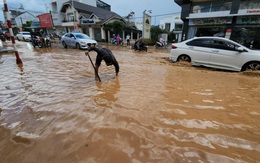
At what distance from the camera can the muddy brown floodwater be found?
1551 mm

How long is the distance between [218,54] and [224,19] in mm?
11156

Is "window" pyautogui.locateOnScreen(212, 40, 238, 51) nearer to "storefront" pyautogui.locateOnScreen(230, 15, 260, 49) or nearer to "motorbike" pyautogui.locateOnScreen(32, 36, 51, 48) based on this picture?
"storefront" pyautogui.locateOnScreen(230, 15, 260, 49)

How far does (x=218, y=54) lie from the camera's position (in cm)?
579

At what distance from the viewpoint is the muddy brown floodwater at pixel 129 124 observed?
1.55 metres

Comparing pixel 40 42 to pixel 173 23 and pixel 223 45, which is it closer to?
pixel 223 45

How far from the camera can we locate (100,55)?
4.33 metres

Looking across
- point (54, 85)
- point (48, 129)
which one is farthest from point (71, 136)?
point (54, 85)

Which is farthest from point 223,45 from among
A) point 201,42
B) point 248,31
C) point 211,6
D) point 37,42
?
point 37,42

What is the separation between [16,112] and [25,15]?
57092 mm

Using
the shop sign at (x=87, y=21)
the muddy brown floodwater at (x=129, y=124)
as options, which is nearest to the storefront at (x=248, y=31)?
the muddy brown floodwater at (x=129, y=124)

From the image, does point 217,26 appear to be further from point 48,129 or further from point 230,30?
point 48,129

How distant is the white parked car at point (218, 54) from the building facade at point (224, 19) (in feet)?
33.9

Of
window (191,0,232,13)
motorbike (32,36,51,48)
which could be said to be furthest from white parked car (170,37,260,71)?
motorbike (32,36,51,48)

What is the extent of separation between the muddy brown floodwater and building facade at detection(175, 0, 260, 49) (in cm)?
1319
